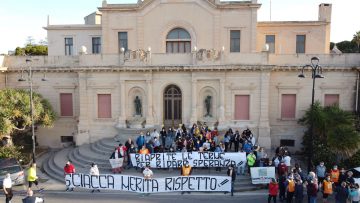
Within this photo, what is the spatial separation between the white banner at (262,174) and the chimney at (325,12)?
683 inches

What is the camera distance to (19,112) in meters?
23.9

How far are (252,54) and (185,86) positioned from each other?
539 centimetres

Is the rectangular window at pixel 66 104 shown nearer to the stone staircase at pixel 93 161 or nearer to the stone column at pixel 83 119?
the stone column at pixel 83 119

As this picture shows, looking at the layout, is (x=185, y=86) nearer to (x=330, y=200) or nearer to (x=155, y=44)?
(x=155, y=44)

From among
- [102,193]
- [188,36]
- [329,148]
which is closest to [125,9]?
[188,36]

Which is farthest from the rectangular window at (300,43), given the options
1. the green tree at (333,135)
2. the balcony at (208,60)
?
the green tree at (333,135)

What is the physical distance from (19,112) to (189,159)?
12.5m

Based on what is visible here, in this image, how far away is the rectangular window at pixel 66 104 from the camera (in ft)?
92.5

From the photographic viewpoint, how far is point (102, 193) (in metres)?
18.3

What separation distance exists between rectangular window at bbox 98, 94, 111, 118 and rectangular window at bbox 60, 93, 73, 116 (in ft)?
9.51

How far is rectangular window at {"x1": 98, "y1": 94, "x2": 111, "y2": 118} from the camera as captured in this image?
26844 mm

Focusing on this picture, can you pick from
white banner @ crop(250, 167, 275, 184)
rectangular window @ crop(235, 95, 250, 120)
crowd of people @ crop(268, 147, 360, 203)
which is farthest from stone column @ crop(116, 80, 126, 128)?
crowd of people @ crop(268, 147, 360, 203)

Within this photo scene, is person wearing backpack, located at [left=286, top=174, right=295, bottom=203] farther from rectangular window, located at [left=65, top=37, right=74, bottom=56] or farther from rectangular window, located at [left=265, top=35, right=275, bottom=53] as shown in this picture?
rectangular window, located at [left=65, top=37, right=74, bottom=56]

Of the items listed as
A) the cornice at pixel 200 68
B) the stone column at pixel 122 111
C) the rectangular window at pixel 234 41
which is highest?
the rectangular window at pixel 234 41
